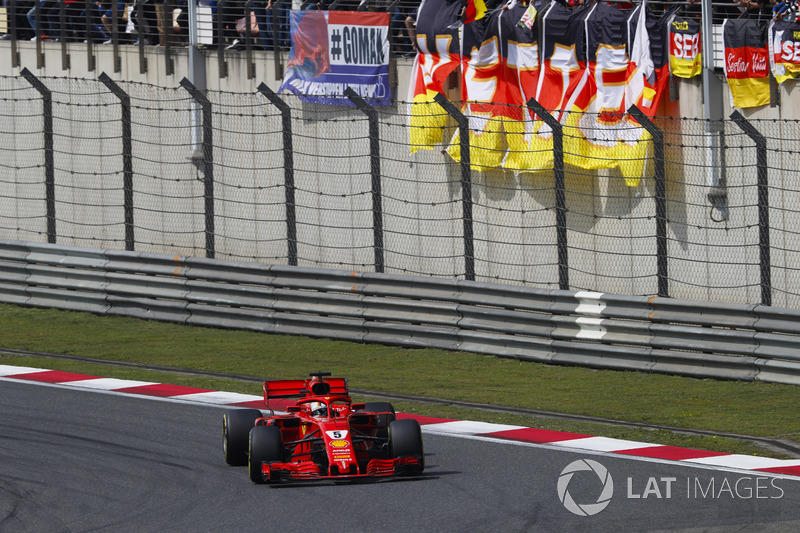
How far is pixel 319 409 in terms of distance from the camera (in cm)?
936

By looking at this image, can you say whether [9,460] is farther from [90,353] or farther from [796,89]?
[796,89]

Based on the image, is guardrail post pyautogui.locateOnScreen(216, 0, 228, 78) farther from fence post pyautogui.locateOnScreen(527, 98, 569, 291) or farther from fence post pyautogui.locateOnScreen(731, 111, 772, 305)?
fence post pyautogui.locateOnScreen(731, 111, 772, 305)

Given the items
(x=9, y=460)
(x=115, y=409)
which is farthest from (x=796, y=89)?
(x=9, y=460)

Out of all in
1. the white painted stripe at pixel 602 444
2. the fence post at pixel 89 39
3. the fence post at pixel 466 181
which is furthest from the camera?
the fence post at pixel 89 39

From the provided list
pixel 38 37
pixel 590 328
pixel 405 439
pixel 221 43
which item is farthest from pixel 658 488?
pixel 38 37

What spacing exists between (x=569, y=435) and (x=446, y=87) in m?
6.79

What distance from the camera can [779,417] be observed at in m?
11.4

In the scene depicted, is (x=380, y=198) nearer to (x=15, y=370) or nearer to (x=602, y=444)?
(x=15, y=370)

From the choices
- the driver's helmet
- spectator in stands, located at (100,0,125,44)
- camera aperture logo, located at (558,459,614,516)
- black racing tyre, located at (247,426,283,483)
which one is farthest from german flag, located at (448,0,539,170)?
spectator in stands, located at (100,0,125,44)

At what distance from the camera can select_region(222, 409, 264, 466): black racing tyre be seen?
9727 mm

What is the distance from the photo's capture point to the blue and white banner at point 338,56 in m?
17.4

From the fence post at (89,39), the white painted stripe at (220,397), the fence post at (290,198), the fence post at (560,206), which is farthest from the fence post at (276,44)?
the white painted stripe at (220,397)

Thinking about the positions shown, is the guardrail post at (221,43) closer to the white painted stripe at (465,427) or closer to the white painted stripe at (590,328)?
the white painted stripe at (590,328)

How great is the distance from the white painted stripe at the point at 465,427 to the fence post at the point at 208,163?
610 centimetres
